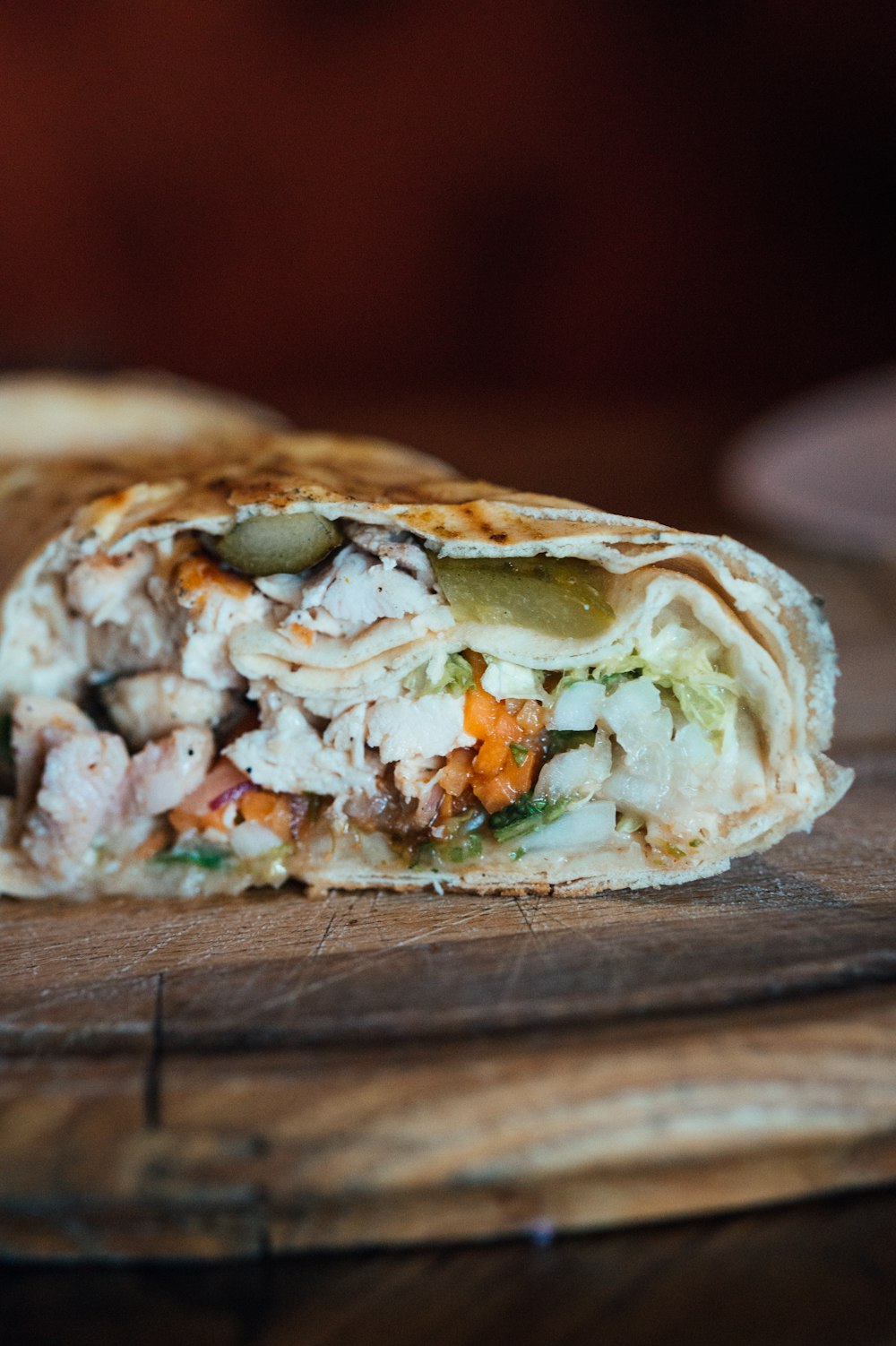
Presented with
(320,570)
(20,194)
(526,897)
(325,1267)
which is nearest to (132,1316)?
(325,1267)

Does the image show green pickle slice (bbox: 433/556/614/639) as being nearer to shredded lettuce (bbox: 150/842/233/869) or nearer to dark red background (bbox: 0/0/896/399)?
shredded lettuce (bbox: 150/842/233/869)

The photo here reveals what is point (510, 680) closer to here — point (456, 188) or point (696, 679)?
point (696, 679)

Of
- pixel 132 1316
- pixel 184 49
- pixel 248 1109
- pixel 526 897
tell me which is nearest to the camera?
pixel 132 1316

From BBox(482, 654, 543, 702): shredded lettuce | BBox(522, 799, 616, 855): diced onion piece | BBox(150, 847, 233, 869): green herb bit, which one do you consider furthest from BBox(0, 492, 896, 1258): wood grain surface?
BBox(482, 654, 543, 702): shredded lettuce

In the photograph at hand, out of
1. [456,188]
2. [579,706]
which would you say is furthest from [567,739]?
[456,188]

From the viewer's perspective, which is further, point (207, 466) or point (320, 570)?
point (207, 466)

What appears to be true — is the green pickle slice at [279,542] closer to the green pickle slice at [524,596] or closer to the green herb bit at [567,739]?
the green pickle slice at [524,596]

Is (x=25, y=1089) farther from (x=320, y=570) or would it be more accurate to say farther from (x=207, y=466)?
(x=207, y=466)
